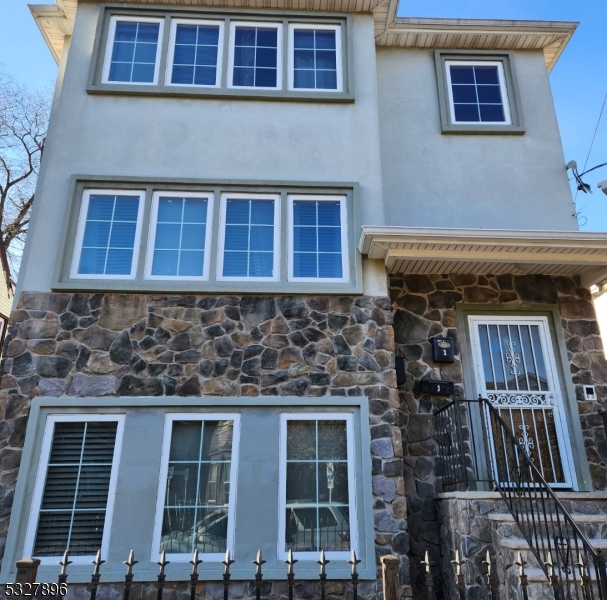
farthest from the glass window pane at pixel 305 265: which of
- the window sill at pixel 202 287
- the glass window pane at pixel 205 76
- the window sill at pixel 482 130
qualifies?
the window sill at pixel 482 130

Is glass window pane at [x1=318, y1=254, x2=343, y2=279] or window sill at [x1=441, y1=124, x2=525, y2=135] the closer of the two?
glass window pane at [x1=318, y1=254, x2=343, y2=279]

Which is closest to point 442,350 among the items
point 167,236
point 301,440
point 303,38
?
point 301,440

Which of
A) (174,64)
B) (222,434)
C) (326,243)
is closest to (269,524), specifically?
(222,434)

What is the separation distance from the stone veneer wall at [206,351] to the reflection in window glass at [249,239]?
0.42m

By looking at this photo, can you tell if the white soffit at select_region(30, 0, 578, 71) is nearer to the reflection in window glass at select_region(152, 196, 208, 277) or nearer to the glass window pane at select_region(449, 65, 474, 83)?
the glass window pane at select_region(449, 65, 474, 83)

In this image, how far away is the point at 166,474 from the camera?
5883 mm

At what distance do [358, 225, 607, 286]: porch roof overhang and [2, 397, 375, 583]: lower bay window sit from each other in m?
1.86

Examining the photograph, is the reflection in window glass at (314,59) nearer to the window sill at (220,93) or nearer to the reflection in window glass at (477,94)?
the window sill at (220,93)

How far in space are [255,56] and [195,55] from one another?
0.85m

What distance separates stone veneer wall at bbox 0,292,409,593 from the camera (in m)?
6.16

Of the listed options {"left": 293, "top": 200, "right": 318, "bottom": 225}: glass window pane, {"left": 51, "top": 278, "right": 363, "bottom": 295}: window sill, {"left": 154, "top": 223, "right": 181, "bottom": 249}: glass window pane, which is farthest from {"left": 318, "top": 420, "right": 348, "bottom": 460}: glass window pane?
{"left": 154, "top": 223, "right": 181, "bottom": 249}: glass window pane

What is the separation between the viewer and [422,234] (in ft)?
21.4

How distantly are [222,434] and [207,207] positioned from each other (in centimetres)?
284

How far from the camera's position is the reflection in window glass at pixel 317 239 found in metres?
6.93
